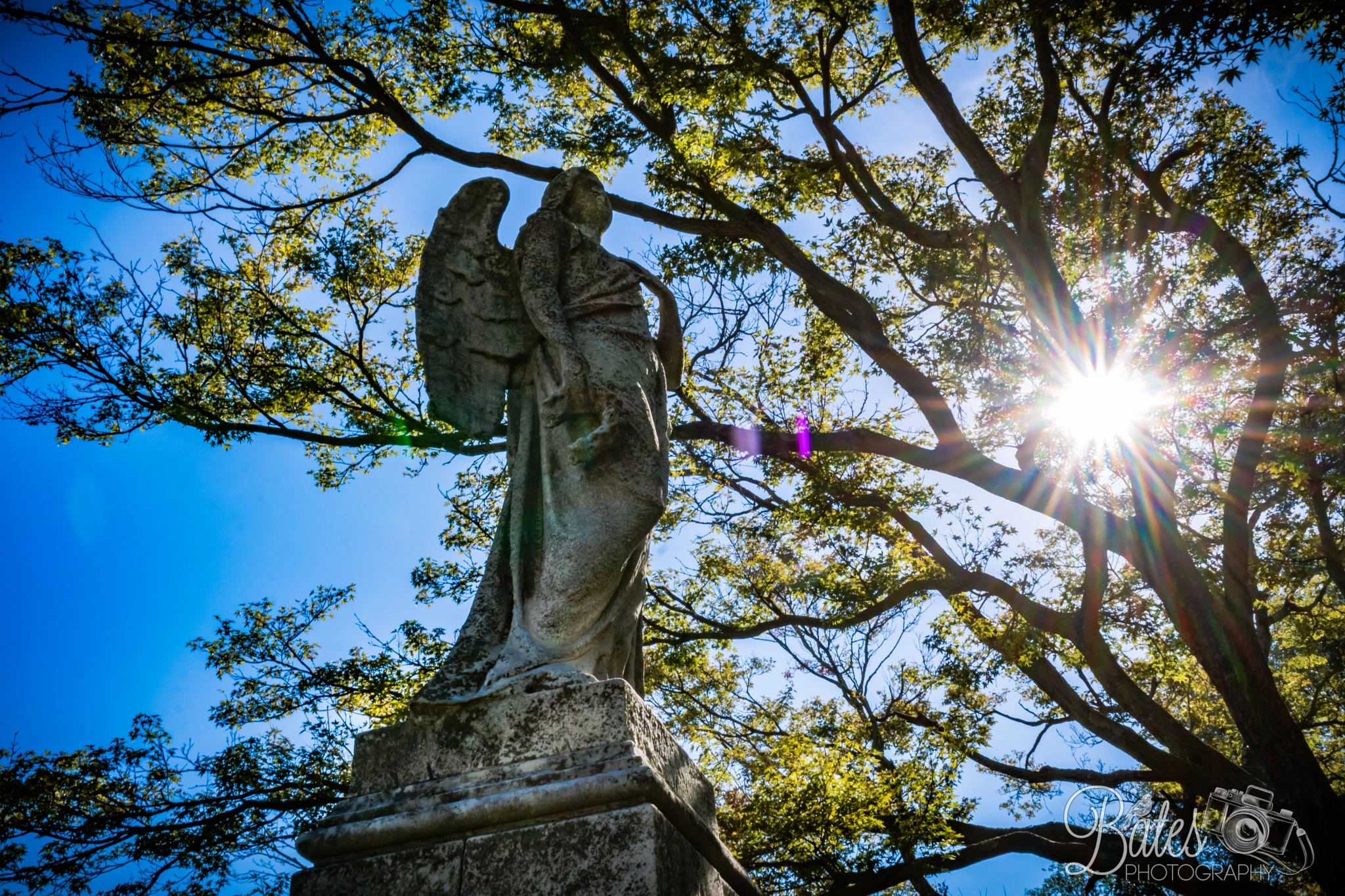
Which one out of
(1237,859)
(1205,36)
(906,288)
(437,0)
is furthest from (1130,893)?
(437,0)

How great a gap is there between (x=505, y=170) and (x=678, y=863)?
28.3 ft

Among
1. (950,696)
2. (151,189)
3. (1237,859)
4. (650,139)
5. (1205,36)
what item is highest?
(650,139)

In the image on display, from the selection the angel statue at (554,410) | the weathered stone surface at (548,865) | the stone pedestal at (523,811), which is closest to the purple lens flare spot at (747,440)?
the angel statue at (554,410)

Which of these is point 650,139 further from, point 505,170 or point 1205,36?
point 1205,36

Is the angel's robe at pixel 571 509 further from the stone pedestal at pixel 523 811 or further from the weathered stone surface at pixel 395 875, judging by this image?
the weathered stone surface at pixel 395 875

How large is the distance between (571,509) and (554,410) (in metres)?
0.45

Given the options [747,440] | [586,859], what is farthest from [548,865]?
[747,440]

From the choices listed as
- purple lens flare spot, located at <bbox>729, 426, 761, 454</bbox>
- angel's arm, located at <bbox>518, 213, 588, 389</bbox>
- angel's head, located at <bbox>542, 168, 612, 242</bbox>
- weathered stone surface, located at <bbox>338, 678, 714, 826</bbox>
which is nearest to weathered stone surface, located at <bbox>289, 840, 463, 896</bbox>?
weathered stone surface, located at <bbox>338, 678, 714, 826</bbox>

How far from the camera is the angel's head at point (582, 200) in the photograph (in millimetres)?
4379

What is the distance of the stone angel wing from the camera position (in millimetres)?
3971

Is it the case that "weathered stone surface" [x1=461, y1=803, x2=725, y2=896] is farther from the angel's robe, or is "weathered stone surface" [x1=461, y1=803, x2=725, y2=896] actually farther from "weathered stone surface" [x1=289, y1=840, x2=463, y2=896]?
the angel's robe

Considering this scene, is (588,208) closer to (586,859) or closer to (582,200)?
(582,200)

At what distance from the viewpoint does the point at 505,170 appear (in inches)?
386

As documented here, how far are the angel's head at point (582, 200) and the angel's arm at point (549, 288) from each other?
0.88 ft
